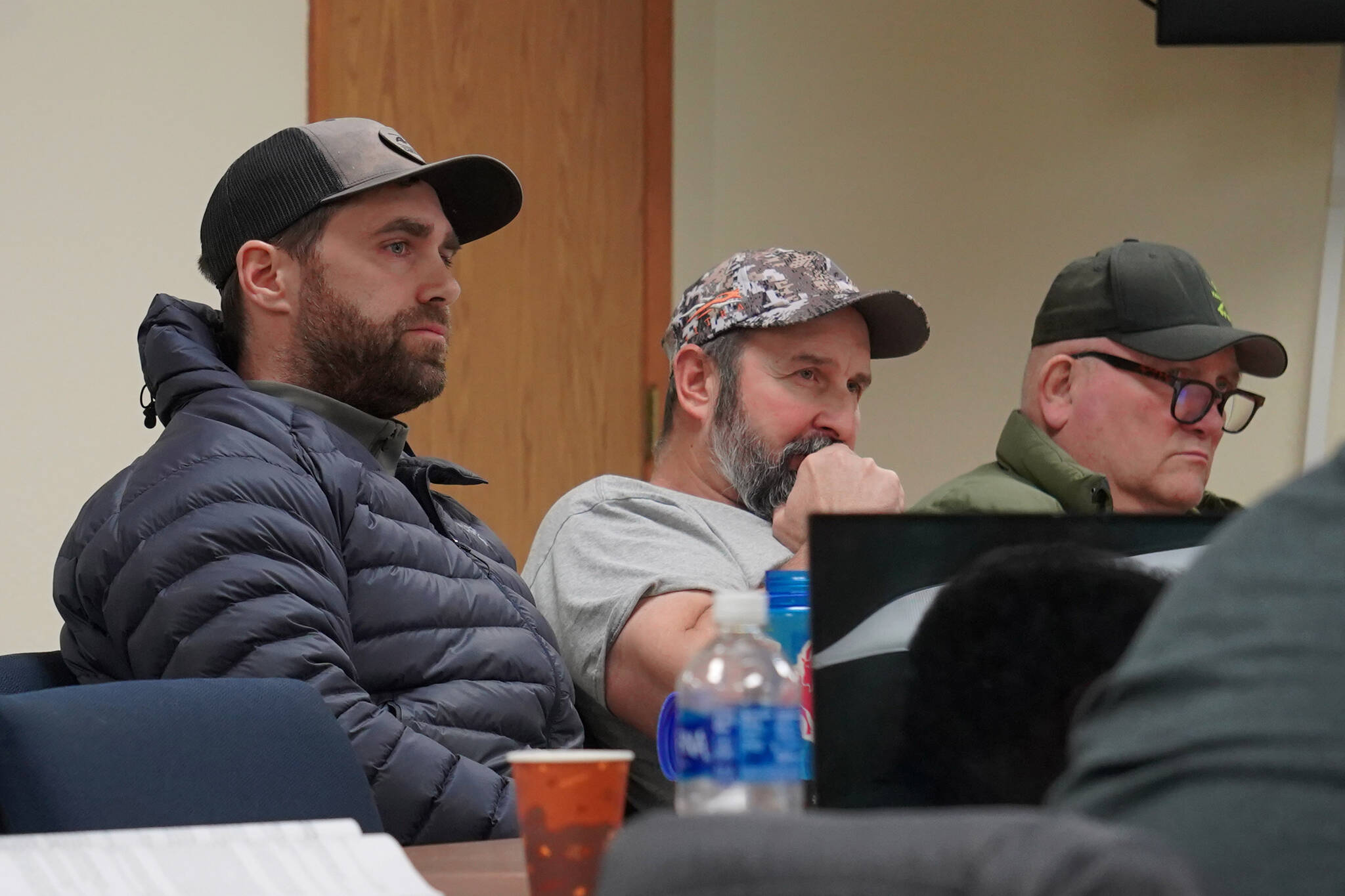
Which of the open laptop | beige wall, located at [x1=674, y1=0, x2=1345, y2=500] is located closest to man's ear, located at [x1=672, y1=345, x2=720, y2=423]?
the open laptop

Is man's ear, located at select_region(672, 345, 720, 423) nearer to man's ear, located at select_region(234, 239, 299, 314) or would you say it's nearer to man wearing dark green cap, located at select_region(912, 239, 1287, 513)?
man wearing dark green cap, located at select_region(912, 239, 1287, 513)

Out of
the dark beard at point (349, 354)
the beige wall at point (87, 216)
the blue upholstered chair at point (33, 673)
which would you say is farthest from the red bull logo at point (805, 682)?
the beige wall at point (87, 216)

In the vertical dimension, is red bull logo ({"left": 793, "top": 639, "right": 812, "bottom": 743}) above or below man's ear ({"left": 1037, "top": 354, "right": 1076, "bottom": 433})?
below

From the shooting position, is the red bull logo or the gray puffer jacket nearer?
the red bull logo

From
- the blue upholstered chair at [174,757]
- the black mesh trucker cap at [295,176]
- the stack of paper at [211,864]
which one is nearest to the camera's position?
the stack of paper at [211,864]

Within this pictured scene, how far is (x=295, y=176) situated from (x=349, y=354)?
0.25m

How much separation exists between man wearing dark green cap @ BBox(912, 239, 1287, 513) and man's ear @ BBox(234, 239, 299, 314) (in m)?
1.06

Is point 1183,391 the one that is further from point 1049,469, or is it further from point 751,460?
point 751,460

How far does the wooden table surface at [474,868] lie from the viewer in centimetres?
89

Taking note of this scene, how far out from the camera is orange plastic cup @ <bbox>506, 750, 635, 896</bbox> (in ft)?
2.60

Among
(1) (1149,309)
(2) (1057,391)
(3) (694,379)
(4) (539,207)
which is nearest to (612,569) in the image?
(3) (694,379)

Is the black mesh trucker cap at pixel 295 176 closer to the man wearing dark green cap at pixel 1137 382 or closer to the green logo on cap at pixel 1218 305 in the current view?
the man wearing dark green cap at pixel 1137 382

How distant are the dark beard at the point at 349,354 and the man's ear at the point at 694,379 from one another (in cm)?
42

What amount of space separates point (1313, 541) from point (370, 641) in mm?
1287
